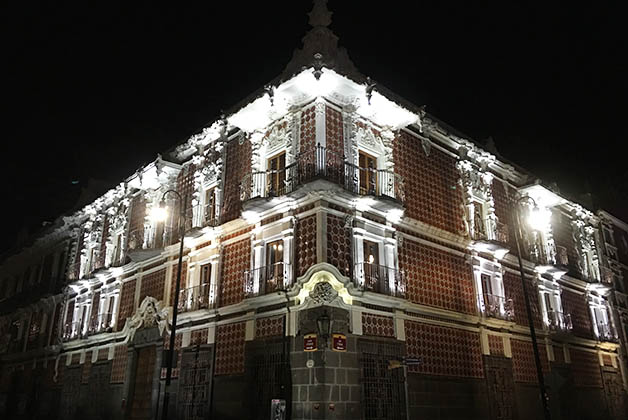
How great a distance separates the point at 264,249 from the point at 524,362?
13100mm

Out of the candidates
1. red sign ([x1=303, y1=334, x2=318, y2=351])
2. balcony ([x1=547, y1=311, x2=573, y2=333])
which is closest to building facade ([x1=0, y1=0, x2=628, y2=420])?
red sign ([x1=303, y1=334, x2=318, y2=351])

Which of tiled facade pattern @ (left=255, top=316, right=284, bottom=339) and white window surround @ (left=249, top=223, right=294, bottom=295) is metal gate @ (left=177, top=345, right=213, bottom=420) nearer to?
tiled facade pattern @ (left=255, top=316, right=284, bottom=339)

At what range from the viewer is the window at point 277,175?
17.9m

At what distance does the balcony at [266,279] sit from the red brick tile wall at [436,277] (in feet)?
14.3

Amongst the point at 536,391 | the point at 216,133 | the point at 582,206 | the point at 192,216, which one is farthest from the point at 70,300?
the point at 582,206

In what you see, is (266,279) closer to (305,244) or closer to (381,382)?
(305,244)

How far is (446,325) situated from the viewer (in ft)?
61.9

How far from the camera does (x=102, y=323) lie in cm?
2592

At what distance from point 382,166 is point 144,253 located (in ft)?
39.3

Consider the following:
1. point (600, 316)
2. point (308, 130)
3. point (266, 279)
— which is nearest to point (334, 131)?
point (308, 130)

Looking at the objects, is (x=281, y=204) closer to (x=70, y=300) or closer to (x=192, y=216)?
(x=192, y=216)

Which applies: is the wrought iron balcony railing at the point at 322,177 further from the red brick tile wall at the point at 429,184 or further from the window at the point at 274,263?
the window at the point at 274,263

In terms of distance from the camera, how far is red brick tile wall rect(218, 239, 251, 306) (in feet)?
60.3

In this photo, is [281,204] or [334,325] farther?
[281,204]
